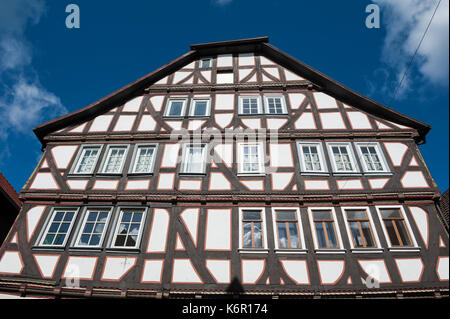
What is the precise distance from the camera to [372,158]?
33.8 ft

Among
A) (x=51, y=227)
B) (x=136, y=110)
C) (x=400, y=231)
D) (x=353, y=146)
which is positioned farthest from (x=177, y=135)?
(x=400, y=231)

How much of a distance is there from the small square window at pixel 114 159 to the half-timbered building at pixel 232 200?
0.23 ft

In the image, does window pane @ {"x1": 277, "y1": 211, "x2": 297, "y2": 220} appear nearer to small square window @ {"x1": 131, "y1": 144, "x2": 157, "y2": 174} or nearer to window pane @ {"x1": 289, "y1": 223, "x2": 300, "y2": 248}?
window pane @ {"x1": 289, "y1": 223, "x2": 300, "y2": 248}

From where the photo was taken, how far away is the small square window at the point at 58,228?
348 inches

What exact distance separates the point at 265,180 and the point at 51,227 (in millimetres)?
7674

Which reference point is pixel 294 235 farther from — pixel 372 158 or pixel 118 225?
pixel 118 225

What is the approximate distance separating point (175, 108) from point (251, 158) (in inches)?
183

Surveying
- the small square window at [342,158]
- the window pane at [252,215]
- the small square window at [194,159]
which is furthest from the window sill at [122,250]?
the small square window at [342,158]

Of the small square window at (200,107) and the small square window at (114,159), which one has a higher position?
the small square window at (200,107)

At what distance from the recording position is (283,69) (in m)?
13.7

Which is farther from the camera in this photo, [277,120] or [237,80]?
[237,80]

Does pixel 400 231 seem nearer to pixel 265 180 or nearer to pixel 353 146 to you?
pixel 353 146

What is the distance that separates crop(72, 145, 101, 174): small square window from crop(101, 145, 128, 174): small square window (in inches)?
16.3

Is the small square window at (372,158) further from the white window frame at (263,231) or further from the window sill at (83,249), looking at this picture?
the window sill at (83,249)
